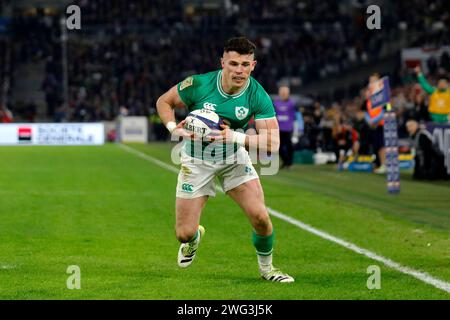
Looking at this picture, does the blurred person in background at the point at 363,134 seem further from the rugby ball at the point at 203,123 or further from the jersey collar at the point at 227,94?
the rugby ball at the point at 203,123

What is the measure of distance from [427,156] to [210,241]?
507 inches

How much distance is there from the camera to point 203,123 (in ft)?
31.3

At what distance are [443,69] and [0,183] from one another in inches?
906

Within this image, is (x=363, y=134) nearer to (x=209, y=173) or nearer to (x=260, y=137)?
(x=209, y=173)

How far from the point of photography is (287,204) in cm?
1872

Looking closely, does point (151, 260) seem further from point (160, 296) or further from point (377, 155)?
point (377, 155)

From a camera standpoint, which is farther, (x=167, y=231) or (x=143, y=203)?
(x=143, y=203)

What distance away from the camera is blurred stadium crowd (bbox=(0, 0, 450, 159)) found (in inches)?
2361

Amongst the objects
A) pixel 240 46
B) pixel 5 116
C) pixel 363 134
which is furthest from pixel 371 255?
pixel 5 116

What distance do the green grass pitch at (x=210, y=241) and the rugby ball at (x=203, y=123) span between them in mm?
1356
